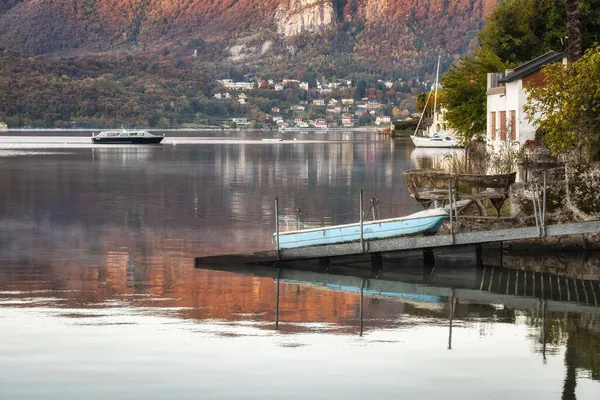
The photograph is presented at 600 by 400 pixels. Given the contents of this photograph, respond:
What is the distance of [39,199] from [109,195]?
3.17 m

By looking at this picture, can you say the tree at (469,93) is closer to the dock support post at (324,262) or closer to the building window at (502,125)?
the building window at (502,125)

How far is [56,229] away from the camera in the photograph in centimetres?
3334

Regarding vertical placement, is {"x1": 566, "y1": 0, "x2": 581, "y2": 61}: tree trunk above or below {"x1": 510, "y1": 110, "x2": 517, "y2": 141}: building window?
above

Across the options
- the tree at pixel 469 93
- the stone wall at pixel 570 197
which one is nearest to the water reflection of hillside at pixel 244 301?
the stone wall at pixel 570 197

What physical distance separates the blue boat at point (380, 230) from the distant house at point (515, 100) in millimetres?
22570

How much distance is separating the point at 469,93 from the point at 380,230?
48538 millimetres

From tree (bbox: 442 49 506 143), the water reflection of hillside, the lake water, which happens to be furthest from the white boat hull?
the water reflection of hillside

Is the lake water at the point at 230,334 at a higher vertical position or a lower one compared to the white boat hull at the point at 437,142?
lower

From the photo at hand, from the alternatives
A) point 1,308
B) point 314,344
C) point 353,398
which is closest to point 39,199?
point 1,308

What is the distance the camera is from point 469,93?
72.4 metres

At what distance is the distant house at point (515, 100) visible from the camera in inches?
1944

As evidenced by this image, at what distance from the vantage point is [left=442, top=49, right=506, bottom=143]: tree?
6750cm

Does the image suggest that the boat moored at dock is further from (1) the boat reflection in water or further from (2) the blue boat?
(1) the boat reflection in water

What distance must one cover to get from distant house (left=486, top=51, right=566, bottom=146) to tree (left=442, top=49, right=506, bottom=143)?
12.1 metres
